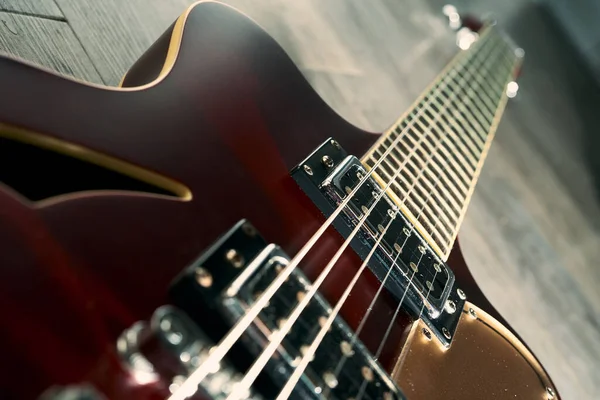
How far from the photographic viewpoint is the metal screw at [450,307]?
0.56 m

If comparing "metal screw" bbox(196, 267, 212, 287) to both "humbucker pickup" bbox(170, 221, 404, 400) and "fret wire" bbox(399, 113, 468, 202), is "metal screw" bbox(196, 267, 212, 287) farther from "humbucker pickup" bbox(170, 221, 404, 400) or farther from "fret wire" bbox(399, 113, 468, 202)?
"fret wire" bbox(399, 113, 468, 202)

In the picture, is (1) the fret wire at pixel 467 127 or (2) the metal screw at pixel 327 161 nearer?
(2) the metal screw at pixel 327 161

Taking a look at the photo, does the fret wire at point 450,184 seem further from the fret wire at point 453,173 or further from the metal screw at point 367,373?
the metal screw at point 367,373

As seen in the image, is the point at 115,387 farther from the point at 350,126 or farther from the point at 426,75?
the point at 426,75

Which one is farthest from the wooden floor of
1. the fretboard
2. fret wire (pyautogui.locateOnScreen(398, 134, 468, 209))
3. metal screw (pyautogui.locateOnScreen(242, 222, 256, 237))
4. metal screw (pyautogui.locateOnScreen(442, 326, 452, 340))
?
metal screw (pyautogui.locateOnScreen(442, 326, 452, 340))

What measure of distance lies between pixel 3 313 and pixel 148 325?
78 mm

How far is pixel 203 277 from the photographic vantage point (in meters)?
0.36

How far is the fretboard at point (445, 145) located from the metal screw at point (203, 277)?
28 centimetres

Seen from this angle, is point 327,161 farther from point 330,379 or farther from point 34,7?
point 34,7

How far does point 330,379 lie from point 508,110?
953 millimetres

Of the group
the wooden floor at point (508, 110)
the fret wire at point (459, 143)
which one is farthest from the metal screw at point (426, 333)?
the wooden floor at point (508, 110)

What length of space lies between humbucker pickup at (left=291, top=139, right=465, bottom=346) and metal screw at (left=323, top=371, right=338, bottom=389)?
15 centimetres

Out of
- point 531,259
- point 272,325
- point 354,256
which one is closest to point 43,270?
point 272,325

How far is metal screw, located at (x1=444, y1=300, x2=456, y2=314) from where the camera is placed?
56 centimetres
